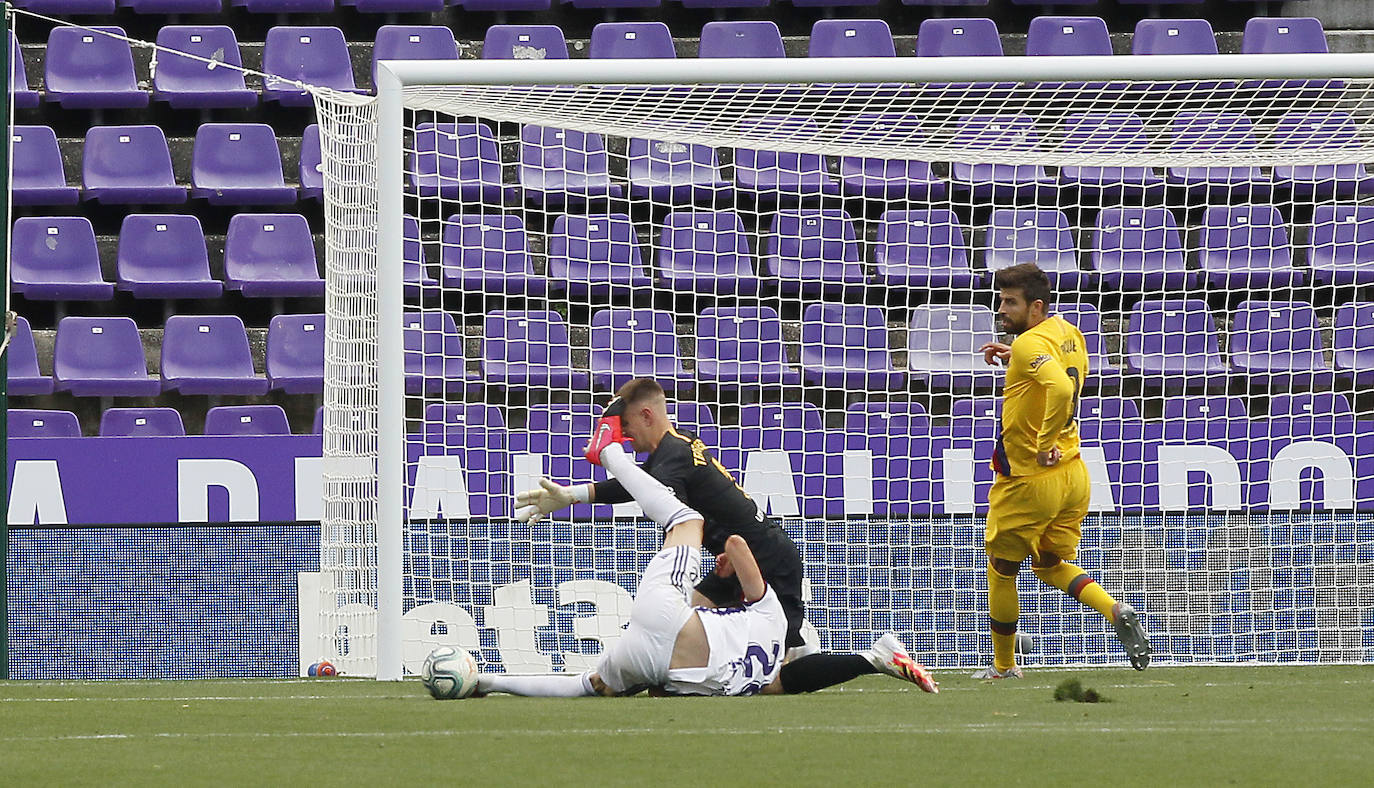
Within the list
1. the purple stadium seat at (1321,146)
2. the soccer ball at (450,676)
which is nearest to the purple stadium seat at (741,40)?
the purple stadium seat at (1321,146)

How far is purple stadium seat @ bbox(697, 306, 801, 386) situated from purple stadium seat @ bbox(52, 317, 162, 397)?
3.48m

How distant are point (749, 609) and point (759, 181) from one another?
4909mm

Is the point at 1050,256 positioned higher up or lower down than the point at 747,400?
higher up

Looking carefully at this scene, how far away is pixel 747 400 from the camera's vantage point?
9750 millimetres

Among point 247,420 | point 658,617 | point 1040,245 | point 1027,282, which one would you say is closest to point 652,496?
point 658,617

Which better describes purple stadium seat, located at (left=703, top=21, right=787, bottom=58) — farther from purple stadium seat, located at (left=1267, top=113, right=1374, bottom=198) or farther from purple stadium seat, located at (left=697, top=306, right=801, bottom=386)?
purple stadium seat, located at (left=1267, top=113, right=1374, bottom=198)

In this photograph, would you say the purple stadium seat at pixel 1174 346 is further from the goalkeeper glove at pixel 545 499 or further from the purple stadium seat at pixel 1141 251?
the goalkeeper glove at pixel 545 499

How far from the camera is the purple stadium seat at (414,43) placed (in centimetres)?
1179

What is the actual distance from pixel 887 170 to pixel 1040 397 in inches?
153

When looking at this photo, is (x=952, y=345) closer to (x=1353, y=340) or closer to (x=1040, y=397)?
(x=1353, y=340)

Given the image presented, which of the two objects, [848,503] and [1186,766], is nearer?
[1186,766]

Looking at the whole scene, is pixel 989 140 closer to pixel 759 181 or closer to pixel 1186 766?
pixel 759 181

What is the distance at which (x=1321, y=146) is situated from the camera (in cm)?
850

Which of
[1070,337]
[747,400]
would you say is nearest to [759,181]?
[747,400]
